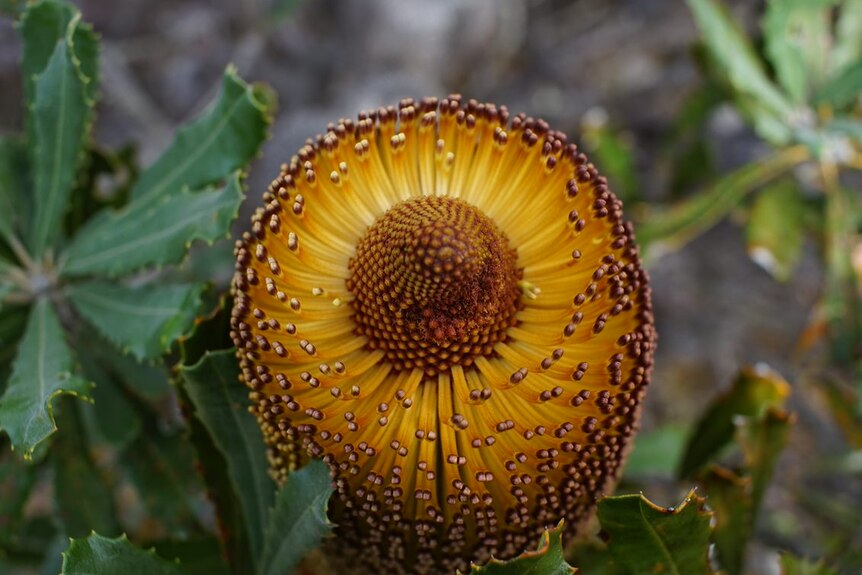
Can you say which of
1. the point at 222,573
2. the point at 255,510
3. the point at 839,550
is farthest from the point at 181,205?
the point at 839,550

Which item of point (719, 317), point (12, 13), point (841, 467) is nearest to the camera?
point (12, 13)

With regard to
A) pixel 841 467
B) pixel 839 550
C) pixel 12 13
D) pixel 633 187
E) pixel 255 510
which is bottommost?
pixel 839 550

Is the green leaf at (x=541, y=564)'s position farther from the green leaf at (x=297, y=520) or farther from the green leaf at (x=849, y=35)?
the green leaf at (x=849, y=35)

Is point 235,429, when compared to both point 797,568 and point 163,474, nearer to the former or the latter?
point 163,474

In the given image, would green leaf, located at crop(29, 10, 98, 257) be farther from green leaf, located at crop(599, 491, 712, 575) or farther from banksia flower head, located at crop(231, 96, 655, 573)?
green leaf, located at crop(599, 491, 712, 575)

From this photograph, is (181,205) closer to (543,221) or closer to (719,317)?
(543,221)

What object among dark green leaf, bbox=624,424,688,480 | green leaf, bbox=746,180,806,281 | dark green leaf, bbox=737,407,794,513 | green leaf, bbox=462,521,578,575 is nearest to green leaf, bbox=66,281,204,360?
green leaf, bbox=462,521,578,575
